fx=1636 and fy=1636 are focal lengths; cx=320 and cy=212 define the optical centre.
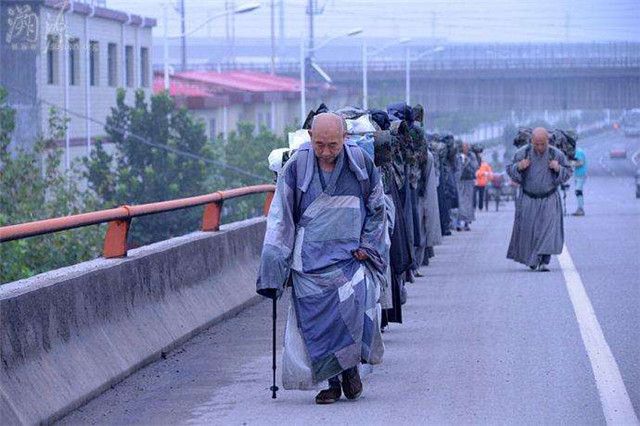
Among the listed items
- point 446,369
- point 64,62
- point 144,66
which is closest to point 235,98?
point 144,66

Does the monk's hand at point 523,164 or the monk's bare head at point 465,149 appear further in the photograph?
the monk's bare head at point 465,149

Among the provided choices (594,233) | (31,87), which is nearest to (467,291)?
(594,233)

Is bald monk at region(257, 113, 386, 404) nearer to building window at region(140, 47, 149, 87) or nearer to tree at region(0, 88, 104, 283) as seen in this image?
tree at region(0, 88, 104, 283)

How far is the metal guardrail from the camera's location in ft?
29.8

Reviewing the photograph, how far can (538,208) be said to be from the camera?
20.1m

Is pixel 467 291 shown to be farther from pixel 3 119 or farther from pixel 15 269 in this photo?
pixel 3 119

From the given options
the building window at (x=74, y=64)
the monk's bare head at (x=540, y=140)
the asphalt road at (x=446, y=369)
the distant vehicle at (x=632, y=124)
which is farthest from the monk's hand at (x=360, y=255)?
the distant vehicle at (x=632, y=124)

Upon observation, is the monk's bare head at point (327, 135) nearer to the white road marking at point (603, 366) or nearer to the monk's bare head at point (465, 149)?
the white road marking at point (603, 366)

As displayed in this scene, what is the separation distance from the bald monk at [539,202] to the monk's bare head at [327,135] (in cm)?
1009

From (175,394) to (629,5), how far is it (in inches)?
4322

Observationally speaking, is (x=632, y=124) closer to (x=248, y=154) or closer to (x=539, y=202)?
(x=248, y=154)

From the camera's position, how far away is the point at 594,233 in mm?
28406

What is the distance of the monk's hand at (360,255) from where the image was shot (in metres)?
9.92

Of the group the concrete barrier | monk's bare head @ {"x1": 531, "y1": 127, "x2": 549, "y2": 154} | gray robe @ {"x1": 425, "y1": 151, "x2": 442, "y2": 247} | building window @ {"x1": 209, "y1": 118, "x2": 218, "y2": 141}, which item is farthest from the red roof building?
the concrete barrier
